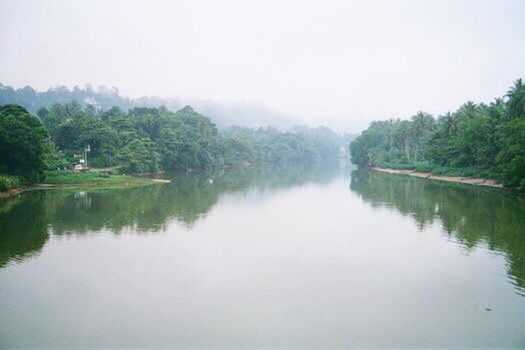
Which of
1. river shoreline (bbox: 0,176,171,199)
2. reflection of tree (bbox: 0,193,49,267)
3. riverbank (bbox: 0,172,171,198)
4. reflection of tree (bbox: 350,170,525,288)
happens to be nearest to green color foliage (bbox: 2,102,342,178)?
riverbank (bbox: 0,172,171,198)

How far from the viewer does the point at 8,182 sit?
1596 inches

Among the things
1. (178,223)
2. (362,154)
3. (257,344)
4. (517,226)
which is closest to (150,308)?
(257,344)

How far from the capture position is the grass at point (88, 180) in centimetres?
5012

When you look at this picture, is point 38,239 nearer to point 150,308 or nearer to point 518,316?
point 150,308

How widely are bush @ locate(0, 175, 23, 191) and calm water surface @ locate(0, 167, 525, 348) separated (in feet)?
25.2

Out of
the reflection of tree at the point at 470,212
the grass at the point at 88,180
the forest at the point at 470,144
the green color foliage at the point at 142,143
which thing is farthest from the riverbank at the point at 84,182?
the forest at the point at 470,144

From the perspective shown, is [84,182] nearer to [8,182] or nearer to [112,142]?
[8,182]

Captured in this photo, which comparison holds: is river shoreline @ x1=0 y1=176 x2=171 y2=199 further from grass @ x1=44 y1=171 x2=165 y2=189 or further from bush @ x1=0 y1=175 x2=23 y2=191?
bush @ x1=0 y1=175 x2=23 y2=191

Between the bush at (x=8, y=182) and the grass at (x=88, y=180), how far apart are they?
246 inches

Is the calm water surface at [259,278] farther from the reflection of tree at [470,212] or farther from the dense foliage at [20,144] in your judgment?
the dense foliage at [20,144]

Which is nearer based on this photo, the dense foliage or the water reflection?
the water reflection

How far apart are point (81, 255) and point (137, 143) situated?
158 ft

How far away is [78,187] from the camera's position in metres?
49.6

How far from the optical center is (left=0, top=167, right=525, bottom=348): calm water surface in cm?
1300
